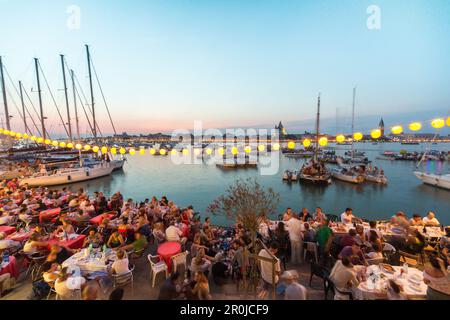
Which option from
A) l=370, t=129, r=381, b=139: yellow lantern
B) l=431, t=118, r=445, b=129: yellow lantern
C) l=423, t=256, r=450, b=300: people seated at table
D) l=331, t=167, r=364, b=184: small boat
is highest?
l=431, t=118, r=445, b=129: yellow lantern

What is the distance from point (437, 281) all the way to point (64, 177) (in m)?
27.1

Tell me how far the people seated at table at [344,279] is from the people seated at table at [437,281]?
Answer: 998 mm

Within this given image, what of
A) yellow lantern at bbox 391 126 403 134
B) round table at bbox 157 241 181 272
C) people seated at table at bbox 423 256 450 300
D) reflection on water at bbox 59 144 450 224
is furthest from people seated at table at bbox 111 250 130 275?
reflection on water at bbox 59 144 450 224

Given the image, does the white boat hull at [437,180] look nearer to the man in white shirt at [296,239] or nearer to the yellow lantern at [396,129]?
the yellow lantern at [396,129]

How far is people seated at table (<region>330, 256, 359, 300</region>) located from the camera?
11.5 feet

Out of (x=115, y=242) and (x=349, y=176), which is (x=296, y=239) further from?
(x=349, y=176)

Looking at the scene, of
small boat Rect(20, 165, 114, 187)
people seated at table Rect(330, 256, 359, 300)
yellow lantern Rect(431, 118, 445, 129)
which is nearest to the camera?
people seated at table Rect(330, 256, 359, 300)

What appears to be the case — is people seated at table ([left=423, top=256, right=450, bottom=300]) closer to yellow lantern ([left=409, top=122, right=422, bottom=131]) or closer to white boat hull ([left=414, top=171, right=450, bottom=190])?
yellow lantern ([left=409, top=122, right=422, bottom=131])

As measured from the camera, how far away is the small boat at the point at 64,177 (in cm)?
1950

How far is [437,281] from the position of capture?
122 inches

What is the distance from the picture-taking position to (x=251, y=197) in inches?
154

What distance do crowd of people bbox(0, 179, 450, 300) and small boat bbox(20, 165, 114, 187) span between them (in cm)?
1524
